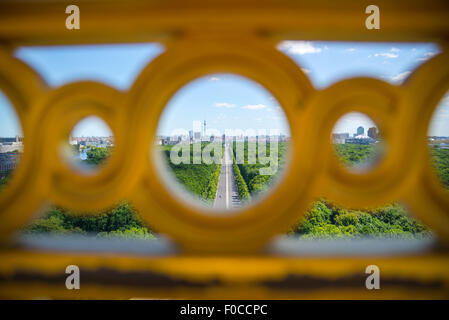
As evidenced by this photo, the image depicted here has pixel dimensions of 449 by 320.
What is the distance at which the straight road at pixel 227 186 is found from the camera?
25141 mm

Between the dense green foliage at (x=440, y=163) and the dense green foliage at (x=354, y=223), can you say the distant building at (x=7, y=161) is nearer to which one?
the dense green foliage at (x=440, y=163)

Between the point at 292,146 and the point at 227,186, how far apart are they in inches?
1340

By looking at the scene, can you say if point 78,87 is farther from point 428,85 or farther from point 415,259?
point 415,259

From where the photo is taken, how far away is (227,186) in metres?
35.1

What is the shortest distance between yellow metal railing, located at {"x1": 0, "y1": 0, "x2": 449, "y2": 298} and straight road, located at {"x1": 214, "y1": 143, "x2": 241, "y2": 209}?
65.6ft

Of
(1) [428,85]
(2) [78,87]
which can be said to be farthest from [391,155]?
(2) [78,87]

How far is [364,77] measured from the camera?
1225 millimetres

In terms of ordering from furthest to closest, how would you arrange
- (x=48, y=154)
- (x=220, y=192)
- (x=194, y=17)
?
(x=220, y=192)
(x=48, y=154)
(x=194, y=17)

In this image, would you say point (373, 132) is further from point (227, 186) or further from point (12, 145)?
point (227, 186)

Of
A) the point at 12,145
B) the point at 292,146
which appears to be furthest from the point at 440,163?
the point at 12,145

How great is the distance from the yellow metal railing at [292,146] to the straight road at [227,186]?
65.6 ft

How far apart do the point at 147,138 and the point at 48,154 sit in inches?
19.8

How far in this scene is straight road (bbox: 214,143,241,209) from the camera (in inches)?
990

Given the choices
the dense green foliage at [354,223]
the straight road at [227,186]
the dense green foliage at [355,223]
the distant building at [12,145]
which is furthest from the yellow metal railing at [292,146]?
the straight road at [227,186]
